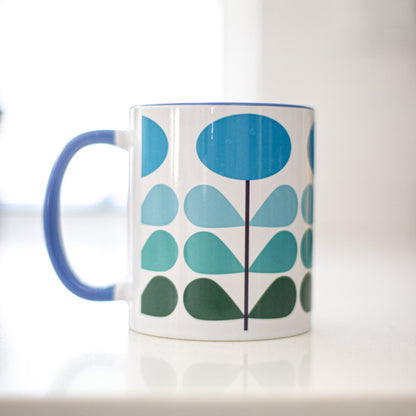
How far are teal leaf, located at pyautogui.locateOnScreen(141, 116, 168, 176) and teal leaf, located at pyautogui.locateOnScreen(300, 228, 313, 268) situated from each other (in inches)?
4.9

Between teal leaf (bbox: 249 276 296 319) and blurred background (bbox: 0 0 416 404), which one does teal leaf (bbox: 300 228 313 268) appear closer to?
Result: teal leaf (bbox: 249 276 296 319)

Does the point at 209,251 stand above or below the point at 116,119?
below

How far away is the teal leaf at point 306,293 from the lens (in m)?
0.49

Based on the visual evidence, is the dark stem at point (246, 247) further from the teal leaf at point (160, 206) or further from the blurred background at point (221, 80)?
the blurred background at point (221, 80)

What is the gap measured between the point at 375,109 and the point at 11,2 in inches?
38.7

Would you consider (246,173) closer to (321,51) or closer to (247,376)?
(247,376)

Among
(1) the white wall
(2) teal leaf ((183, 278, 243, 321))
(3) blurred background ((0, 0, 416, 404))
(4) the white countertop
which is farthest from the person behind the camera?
(1) the white wall

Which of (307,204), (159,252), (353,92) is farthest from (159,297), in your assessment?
(353,92)

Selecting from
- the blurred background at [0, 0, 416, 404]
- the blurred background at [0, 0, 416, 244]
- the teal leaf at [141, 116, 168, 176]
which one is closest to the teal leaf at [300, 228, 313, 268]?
the teal leaf at [141, 116, 168, 176]

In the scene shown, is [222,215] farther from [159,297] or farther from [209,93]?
[209,93]

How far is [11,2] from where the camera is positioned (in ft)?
5.53

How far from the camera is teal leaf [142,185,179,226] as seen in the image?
1.53 feet

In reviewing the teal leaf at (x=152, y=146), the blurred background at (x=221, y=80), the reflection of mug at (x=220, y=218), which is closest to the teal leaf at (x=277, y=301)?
the reflection of mug at (x=220, y=218)

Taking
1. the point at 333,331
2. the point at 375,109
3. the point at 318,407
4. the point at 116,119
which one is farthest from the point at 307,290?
the point at 116,119
